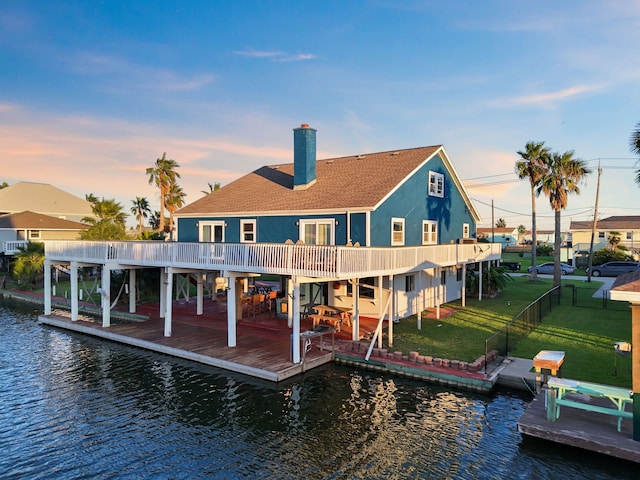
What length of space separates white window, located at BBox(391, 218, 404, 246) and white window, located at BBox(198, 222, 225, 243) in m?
9.33

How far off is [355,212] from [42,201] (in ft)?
166

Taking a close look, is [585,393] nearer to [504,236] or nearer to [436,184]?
[436,184]

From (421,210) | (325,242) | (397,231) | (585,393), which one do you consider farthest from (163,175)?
(585,393)

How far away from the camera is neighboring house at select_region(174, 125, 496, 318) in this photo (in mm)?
18500

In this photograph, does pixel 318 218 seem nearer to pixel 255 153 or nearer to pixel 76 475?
pixel 76 475

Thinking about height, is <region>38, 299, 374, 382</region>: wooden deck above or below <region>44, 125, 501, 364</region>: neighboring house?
below

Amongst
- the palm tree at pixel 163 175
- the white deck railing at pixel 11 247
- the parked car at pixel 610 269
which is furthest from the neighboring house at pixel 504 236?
the white deck railing at pixel 11 247

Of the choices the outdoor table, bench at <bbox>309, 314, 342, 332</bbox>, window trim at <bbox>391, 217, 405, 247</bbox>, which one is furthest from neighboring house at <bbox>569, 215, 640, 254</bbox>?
the outdoor table

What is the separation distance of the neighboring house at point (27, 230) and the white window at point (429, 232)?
33.4 m

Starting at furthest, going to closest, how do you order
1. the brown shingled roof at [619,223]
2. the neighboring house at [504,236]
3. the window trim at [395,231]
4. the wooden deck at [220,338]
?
the neighboring house at [504,236] → the brown shingled roof at [619,223] → the window trim at [395,231] → the wooden deck at [220,338]

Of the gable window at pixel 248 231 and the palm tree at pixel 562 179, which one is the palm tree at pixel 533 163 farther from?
the gable window at pixel 248 231

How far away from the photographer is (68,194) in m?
57.2

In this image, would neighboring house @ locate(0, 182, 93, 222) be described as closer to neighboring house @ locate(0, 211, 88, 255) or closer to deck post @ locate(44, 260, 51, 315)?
neighboring house @ locate(0, 211, 88, 255)

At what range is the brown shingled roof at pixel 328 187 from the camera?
18.9 m
